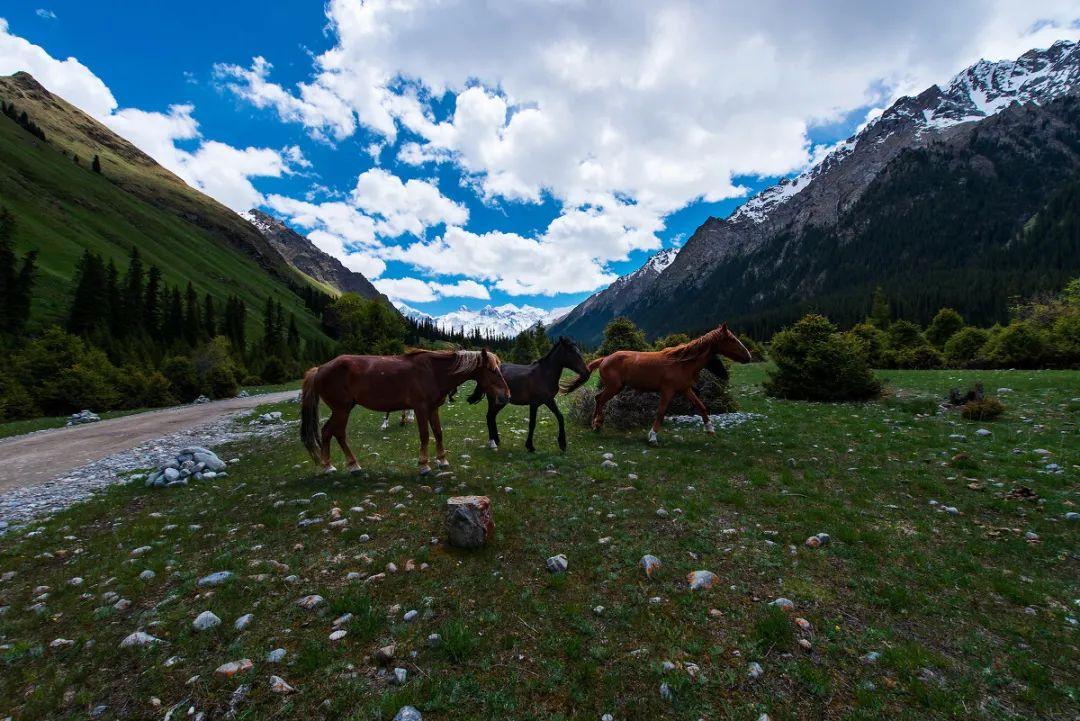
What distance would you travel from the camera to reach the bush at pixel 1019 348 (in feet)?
103

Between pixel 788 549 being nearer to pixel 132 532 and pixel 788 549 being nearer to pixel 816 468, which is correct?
pixel 816 468

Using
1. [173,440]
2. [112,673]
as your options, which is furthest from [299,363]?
[112,673]

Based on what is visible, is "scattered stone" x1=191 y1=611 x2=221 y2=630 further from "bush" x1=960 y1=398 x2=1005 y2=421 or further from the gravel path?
"bush" x1=960 y1=398 x2=1005 y2=421

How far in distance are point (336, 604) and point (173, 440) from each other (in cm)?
2032

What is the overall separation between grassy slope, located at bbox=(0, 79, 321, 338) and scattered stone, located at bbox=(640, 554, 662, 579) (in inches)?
3516

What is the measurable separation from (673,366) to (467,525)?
32.3 ft

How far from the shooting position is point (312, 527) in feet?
26.2

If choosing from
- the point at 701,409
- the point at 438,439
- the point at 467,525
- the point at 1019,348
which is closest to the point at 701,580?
the point at 467,525

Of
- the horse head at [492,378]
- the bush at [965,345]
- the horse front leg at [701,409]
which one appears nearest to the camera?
the horse head at [492,378]

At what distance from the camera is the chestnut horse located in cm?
1426

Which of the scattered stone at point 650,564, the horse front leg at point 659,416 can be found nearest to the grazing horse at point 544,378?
the horse front leg at point 659,416

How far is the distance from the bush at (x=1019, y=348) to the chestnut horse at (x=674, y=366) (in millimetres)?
33628

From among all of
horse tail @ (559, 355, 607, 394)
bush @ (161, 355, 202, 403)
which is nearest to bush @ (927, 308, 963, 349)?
horse tail @ (559, 355, 607, 394)

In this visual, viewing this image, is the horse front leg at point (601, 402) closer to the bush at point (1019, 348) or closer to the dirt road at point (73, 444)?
the dirt road at point (73, 444)
